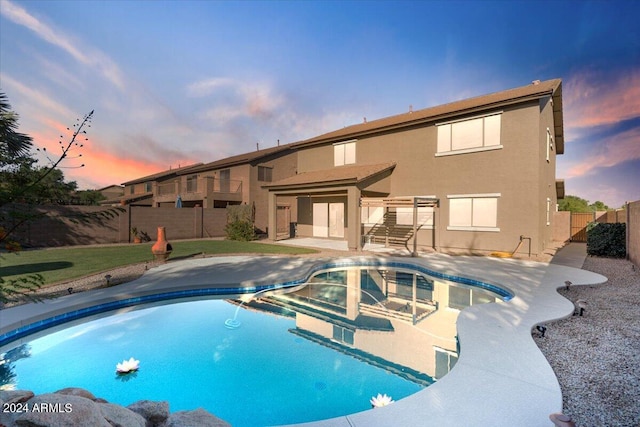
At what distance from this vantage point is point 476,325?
5.48 meters

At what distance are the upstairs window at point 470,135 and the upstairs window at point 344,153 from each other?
6.04m

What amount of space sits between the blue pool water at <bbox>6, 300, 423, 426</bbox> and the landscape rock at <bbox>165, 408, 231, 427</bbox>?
1.48m

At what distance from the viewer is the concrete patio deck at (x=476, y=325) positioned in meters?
3.06

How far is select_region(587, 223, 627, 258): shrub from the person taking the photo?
1384 centimetres

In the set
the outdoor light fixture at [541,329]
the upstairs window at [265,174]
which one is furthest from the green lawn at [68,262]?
the upstairs window at [265,174]

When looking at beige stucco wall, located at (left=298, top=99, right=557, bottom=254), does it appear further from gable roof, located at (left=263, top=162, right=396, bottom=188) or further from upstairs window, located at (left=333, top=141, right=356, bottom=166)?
upstairs window, located at (left=333, top=141, right=356, bottom=166)

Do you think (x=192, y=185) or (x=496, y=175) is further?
(x=192, y=185)

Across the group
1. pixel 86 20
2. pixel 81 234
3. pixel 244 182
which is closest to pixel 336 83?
pixel 244 182

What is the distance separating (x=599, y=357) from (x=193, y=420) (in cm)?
571

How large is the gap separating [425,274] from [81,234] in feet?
66.4

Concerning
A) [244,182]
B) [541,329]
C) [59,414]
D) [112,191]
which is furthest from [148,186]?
[541,329]

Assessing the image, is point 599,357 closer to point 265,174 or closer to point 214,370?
point 214,370

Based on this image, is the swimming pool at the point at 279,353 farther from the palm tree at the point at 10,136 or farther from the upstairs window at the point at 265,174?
the upstairs window at the point at 265,174

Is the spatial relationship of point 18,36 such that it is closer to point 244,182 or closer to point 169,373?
point 169,373
